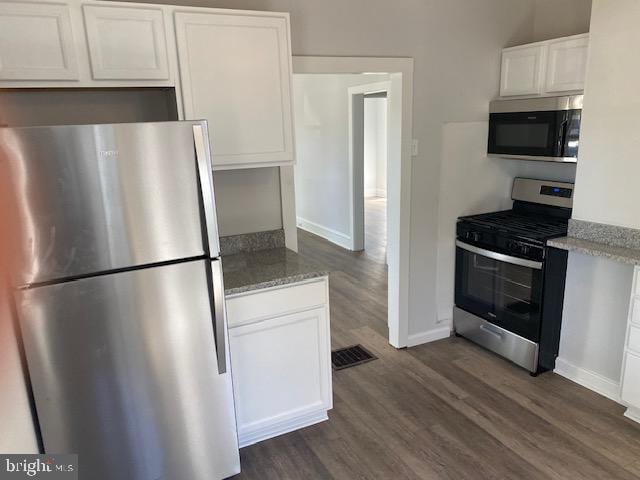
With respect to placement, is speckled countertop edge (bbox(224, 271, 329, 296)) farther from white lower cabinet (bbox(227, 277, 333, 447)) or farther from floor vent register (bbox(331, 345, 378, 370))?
floor vent register (bbox(331, 345, 378, 370))

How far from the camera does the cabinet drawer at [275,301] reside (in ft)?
7.58

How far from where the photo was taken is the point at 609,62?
265 centimetres

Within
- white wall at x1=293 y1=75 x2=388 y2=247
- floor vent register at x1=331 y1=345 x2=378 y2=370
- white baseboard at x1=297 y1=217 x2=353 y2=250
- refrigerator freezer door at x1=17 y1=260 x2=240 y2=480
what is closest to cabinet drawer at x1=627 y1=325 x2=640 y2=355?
floor vent register at x1=331 y1=345 x2=378 y2=370

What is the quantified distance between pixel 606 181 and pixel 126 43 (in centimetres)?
271

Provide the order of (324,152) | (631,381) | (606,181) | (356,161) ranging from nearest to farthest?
(631,381) < (606,181) < (356,161) < (324,152)

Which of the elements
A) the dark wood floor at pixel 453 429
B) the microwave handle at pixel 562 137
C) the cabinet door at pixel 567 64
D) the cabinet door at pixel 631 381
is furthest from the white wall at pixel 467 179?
the cabinet door at pixel 631 381

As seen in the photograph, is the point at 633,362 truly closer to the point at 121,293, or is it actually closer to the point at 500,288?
the point at 500,288

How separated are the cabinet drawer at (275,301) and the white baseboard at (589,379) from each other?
1819 mm

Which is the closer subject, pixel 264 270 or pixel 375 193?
pixel 264 270

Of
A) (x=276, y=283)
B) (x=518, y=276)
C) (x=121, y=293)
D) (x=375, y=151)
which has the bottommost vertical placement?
(x=518, y=276)

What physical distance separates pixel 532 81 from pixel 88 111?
2807 millimetres

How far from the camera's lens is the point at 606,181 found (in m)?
2.77

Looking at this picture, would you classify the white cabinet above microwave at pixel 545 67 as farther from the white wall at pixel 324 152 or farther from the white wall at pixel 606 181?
the white wall at pixel 324 152

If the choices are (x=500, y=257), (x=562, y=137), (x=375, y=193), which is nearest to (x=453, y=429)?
(x=500, y=257)
